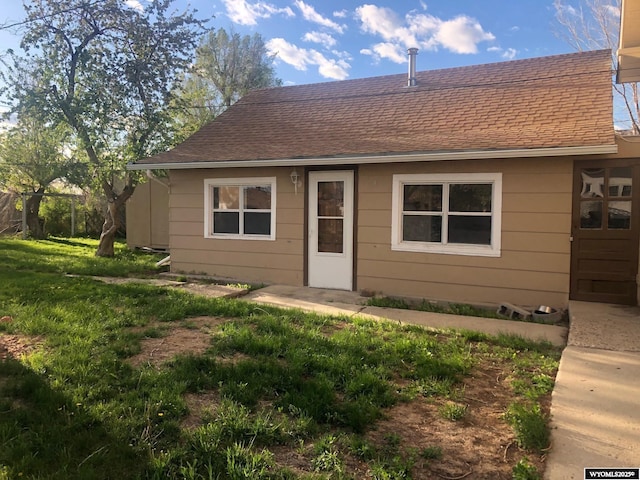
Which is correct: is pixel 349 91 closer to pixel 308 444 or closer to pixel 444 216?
pixel 444 216

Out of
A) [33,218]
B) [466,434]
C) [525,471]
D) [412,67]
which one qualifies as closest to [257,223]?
[412,67]

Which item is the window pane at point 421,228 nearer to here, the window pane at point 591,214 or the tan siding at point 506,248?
the tan siding at point 506,248

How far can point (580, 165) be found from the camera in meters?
6.40

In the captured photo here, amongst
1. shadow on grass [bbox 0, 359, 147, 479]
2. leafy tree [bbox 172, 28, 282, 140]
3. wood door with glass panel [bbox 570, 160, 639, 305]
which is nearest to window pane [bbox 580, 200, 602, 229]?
wood door with glass panel [bbox 570, 160, 639, 305]

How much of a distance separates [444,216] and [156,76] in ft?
29.5

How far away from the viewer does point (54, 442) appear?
8.83ft

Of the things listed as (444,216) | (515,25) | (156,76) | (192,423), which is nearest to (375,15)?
(515,25)

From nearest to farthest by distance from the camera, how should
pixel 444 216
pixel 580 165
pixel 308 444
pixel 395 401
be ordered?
pixel 308 444 → pixel 395 401 → pixel 580 165 → pixel 444 216

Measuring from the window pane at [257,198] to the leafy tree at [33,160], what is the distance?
6450 mm

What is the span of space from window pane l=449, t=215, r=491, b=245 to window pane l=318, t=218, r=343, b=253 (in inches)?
75.0

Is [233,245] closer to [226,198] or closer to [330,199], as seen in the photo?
[226,198]

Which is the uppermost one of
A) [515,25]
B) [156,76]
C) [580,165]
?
[515,25]

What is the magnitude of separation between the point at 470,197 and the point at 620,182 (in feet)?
6.49

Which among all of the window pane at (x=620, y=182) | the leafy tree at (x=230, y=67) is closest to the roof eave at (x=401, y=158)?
the window pane at (x=620, y=182)
